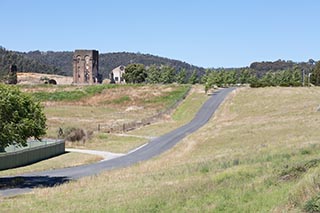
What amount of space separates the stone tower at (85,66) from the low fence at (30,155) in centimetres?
10241

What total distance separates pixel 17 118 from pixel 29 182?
433 cm

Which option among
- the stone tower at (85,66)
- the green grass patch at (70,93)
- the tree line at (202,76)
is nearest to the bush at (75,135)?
the green grass patch at (70,93)

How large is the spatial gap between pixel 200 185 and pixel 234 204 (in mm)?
4356

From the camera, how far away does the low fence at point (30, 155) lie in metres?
46.2

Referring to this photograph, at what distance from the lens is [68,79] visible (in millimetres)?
189375

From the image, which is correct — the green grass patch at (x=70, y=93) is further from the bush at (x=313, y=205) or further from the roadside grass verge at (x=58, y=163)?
the bush at (x=313, y=205)

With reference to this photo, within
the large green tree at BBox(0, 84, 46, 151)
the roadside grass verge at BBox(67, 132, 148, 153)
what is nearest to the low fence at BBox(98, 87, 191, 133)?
the roadside grass verge at BBox(67, 132, 148, 153)

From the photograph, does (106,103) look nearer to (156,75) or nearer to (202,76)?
(202,76)

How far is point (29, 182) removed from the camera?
3572 centimetres

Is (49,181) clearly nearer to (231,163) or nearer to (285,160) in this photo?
(231,163)

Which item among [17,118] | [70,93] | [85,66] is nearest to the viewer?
[17,118]

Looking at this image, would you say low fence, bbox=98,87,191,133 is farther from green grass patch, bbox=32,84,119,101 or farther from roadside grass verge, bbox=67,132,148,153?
green grass patch, bbox=32,84,119,101

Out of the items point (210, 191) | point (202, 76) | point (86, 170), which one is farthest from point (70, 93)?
point (210, 191)

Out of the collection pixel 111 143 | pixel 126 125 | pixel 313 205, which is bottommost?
pixel 111 143
